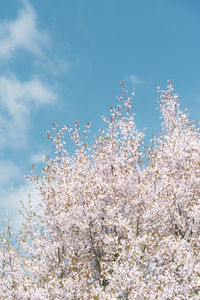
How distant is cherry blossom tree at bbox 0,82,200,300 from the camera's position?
11.7m

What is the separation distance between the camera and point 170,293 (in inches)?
425

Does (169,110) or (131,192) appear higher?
(169,110)

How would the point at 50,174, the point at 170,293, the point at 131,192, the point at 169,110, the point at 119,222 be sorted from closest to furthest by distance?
1. the point at 170,293
2. the point at 119,222
3. the point at 131,192
4. the point at 50,174
5. the point at 169,110

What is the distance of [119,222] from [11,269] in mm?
5236

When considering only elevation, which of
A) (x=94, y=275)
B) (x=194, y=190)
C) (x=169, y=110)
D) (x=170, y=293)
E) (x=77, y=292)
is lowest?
(x=170, y=293)

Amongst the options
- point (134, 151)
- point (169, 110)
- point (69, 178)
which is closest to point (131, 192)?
point (134, 151)

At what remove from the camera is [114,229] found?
49.2 ft

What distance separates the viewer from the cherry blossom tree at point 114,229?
11.7 meters

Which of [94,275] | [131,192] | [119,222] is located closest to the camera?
[119,222]

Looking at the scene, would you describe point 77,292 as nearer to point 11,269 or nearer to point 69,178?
point 11,269

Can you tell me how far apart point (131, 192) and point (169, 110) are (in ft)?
37.0

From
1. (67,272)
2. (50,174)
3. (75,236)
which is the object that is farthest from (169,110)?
(67,272)

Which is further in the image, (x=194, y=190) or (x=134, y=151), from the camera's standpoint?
(x=134, y=151)

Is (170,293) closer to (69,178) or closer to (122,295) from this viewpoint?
(122,295)
